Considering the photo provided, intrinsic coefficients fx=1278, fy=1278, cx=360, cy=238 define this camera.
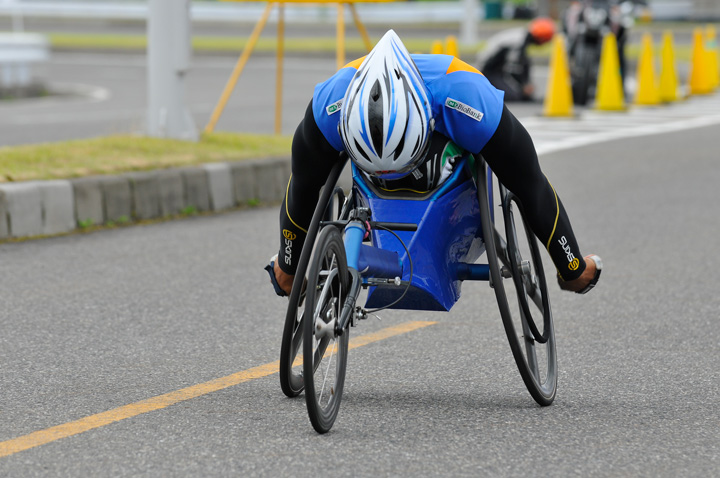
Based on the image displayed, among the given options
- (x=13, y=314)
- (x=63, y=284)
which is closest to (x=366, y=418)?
(x=13, y=314)

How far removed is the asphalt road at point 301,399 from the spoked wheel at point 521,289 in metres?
0.12

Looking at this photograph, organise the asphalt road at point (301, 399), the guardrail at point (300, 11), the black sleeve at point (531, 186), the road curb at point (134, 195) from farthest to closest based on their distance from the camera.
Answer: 1. the guardrail at point (300, 11)
2. the road curb at point (134, 195)
3. the black sleeve at point (531, 186)
4. the asphalt road at point (301, 399)

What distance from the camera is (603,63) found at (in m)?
16.7

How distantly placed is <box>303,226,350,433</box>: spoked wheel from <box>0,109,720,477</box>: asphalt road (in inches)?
3.7

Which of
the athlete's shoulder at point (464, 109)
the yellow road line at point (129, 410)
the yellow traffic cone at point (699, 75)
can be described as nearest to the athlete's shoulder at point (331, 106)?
the athlete's shoulder at point (464, 109)

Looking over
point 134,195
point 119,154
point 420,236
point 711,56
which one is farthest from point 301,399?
point 711,56

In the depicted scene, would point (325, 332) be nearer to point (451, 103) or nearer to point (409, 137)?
point (409, 137)

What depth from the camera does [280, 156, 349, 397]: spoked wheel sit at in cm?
395

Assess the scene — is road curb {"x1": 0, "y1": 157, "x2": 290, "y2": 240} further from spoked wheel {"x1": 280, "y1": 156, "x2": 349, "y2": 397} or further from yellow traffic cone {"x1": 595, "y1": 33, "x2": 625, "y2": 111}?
yellow traffic cone {"x1": 595, "y1": 33, "x2": 625, "y2": 111}

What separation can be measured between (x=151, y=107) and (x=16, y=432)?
6.68 m

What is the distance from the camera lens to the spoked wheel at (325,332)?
3.79 m

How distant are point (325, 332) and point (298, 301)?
14 cm

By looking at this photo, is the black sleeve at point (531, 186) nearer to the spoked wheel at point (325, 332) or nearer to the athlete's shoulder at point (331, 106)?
the athlete's shoulder at point (331, 106)

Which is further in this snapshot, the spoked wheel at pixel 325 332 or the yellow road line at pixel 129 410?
the yellow road line at pixel 129 410
